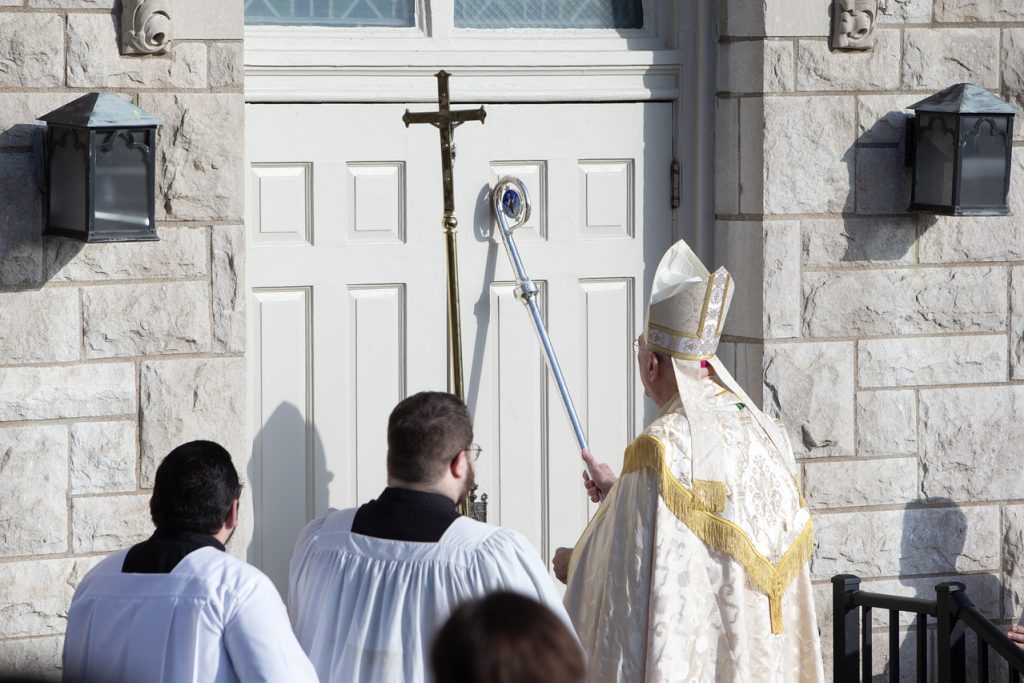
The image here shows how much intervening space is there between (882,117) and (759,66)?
18.5 inches

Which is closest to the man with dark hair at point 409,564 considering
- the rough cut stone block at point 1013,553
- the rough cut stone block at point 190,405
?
the rough cut stone block at point 190,405

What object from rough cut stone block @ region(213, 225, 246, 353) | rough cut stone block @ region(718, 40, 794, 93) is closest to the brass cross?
rough cut stone block @ region(213, 225, 246, 353)

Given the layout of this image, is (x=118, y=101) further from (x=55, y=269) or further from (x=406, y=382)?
(x=406, y=382)

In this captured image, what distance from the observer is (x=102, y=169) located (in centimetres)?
408

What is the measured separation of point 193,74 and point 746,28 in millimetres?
1826

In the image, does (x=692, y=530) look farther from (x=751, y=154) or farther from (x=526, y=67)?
(x=526, y=67)

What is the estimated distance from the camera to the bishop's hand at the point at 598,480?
169 inches

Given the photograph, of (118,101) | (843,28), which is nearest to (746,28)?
(843,28)

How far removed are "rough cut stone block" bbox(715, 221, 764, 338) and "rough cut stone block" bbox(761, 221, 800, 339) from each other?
0.02m

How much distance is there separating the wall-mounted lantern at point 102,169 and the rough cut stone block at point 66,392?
42 centimetres

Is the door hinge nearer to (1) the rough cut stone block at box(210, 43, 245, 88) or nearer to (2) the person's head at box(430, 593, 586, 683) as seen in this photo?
(1) the rough cut stone block at box(210, 43, 245, 88)

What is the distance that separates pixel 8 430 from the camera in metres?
4.27

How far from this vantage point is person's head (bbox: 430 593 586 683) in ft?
5.99

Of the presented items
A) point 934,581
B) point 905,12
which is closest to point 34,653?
point 934,581
